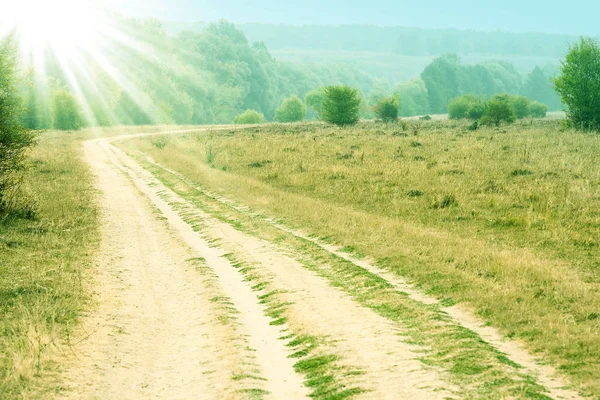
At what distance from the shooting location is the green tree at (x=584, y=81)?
51875mm

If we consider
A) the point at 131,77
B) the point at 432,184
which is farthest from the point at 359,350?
the point at 131,77

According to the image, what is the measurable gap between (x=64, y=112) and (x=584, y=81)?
6590cm

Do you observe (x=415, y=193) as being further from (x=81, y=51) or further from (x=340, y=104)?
(x=81, y=51)

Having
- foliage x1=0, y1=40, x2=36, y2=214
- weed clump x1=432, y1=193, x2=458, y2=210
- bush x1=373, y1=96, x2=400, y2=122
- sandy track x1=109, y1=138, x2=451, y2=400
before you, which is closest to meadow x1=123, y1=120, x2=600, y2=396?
weed clump x1=432, y1=193, x2=458, y2=210

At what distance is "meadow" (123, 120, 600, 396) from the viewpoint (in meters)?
10.7

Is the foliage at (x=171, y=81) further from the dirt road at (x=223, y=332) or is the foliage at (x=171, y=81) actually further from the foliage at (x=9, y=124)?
the dirt road at (x=223, y=332)

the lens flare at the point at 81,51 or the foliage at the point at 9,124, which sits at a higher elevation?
the lens flare at the point at 81,51

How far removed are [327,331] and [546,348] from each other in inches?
125

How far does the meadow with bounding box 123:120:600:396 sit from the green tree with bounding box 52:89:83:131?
51.9 metres

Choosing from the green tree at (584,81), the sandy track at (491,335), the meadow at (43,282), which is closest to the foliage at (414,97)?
the green tree at (584,81)

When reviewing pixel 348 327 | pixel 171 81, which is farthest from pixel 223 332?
pixel 171 81

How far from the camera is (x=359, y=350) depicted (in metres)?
9.08

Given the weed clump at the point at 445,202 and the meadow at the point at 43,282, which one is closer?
the meadow at the point at 43,282

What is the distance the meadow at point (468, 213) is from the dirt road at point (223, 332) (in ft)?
6.83
